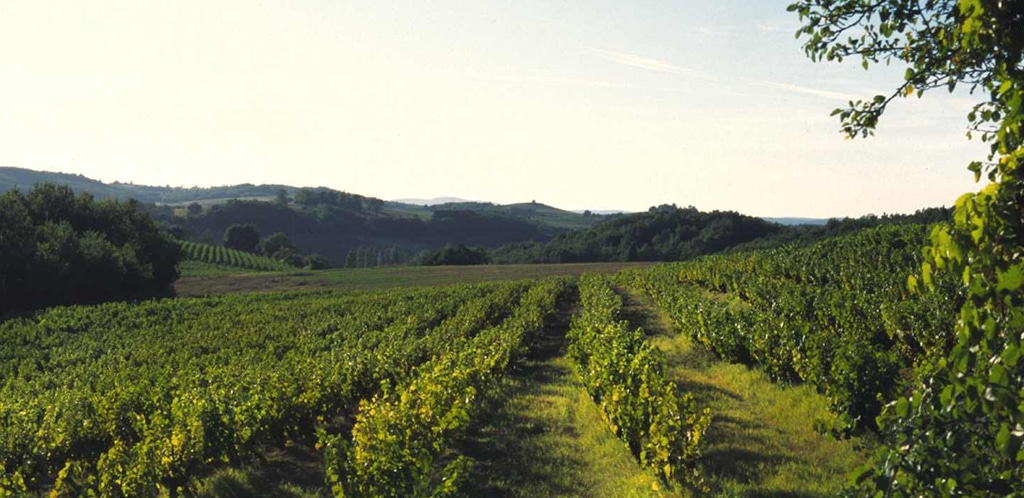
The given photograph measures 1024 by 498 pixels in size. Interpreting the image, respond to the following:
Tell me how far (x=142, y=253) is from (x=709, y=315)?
186 feet

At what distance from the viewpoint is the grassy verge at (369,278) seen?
6500cm

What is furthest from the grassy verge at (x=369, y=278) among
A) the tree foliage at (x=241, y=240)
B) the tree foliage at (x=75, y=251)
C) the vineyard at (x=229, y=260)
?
the tree foliage at (x=241, y=240)

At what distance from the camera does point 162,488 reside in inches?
414

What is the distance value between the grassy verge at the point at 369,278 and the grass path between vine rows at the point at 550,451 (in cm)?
4893

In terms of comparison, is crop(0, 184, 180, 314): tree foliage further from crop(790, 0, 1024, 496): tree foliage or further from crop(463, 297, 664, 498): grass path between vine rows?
crop(790, 0, 1024, 496): tree foliage

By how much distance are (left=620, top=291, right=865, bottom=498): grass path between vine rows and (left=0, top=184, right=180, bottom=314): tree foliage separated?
5018 cm

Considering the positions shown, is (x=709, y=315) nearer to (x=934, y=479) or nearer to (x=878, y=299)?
(x=878, y=299)

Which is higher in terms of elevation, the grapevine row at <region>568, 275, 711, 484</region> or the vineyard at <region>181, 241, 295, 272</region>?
the grapevine row at <region>568, 275, 711, 484</region>

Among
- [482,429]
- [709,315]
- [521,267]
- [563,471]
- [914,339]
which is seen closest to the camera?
[563,471]

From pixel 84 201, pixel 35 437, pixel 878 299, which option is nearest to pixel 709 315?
pixel 878 299

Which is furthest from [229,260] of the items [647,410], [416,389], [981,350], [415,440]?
[981,350]

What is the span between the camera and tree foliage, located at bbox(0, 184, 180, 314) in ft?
171

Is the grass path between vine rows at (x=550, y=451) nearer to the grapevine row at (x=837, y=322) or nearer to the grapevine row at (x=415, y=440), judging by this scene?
the grapevine row at (x=415, y=440)

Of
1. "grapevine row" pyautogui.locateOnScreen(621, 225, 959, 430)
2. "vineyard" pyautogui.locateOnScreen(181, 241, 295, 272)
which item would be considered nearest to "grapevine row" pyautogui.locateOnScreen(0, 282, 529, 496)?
"grapevine row" pyautogui.locateOnScreen(621, 225, 959, 430)
